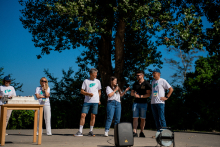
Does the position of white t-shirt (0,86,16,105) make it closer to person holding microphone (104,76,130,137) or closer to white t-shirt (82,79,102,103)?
white t-shirt (82,79,102,103)

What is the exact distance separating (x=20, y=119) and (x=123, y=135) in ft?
37.5

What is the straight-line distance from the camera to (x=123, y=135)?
5590 mm

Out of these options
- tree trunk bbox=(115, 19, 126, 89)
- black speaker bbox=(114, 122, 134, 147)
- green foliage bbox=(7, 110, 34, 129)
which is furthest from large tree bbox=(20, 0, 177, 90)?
black speaker bbox=(114, 122, 134, 147)

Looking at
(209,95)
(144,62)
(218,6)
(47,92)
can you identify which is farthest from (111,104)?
(218,6)

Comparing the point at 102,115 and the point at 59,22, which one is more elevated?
the point at 59,22

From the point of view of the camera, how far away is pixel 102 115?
54.7 ft

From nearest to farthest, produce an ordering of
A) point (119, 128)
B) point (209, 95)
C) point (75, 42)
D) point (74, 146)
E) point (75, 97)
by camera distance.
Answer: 1. point (119, 128)
2. point (74, 146)
3. point (75, 42)
4. point (209, 95)
5. point (75, 97)

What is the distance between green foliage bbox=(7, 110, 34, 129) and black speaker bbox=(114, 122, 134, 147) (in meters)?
11.2

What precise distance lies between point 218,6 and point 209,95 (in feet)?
15.8

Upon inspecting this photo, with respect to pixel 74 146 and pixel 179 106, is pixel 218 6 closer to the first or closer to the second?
pixel 179 106

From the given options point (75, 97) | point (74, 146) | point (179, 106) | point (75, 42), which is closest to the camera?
point (74, 146)

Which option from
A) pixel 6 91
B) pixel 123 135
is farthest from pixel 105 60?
pixel 123 135

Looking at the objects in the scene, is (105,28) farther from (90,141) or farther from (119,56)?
(90,141)

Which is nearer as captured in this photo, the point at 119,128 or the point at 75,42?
the point at 119,128
